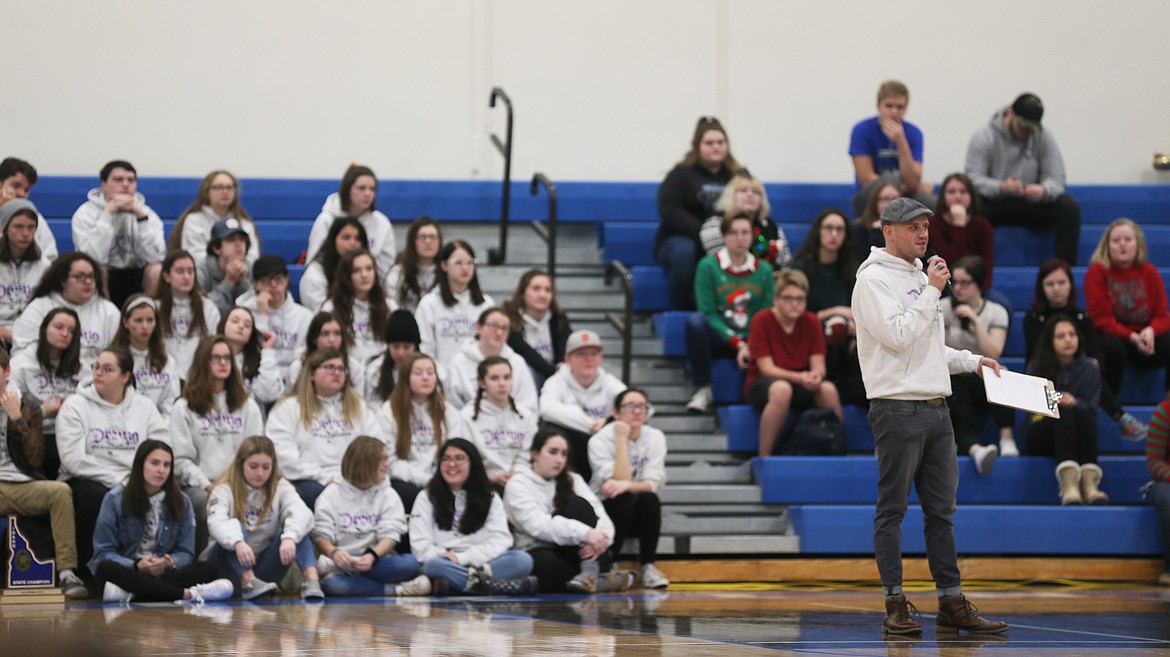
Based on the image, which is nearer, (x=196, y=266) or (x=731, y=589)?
(x=731, y=589)

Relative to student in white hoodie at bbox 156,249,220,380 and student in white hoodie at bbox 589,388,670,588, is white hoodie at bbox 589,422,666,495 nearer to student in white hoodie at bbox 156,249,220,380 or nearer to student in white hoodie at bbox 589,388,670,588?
student in white hoodie at bbox 589,388,670,588

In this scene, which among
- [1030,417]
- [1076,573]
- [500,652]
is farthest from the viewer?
[1030,417]

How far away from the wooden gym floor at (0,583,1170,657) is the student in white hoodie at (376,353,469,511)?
1.16 m

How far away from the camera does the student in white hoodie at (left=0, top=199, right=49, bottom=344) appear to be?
9.87 metres

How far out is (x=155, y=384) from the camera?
937cm

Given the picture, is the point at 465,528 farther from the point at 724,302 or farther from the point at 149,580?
the point at 724,302

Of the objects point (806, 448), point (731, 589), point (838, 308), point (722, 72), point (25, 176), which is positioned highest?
point (722, 72)

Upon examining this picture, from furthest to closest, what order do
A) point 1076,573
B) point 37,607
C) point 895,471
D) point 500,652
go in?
point 1076,573 < point 37,607 < point 895,471 < point 500,652

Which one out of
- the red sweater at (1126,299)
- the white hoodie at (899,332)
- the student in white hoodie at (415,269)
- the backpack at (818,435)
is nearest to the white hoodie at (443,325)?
the student in white hoodie at (415,269)

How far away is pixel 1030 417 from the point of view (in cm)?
1020

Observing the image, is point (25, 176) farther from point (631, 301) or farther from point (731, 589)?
point (731, 589)

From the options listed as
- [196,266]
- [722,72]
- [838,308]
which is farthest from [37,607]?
[722,72]

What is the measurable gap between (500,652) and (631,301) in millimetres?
5221

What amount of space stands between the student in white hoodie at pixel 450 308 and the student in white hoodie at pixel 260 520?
1.77m
